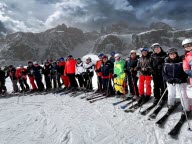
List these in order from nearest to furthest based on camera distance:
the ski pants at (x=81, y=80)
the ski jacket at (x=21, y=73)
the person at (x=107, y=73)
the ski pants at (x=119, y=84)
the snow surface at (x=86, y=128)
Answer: the snow surface at (x=86, y=128), the ski pants at (x=119, y=84), the person at (x=107, y=73), the ski pants at (x=81, y=80), the ski jacket at (x=21, y=73)

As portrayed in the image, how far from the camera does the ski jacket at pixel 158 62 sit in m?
7.46

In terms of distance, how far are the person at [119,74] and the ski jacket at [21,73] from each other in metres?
8.72

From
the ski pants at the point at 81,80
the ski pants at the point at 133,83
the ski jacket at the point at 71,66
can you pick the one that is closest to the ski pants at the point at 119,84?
the ski pants at the point at 133,83

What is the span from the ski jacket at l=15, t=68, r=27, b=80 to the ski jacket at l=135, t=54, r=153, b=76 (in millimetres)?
10453

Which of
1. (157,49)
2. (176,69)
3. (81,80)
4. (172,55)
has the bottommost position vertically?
(81,80)

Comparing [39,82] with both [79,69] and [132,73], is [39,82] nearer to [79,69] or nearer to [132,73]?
[79,69]

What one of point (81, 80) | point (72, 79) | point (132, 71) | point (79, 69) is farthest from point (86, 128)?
point (72, 79)

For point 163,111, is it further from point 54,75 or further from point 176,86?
point 54,75

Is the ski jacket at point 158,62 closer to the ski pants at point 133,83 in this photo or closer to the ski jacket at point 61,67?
the ski pants at point 133,83

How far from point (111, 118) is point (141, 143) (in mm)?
2130

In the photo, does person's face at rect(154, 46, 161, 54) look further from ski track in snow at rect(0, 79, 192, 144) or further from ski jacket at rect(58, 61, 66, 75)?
ski jacket at rect(58, 61, 66, 75)

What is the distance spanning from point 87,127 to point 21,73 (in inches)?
437

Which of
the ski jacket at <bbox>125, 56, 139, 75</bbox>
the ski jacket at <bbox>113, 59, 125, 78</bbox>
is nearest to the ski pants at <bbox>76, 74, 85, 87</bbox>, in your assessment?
the ski jacket at <bbox>113, 59, 125, 78</bbox>

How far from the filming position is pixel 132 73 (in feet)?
30.0
